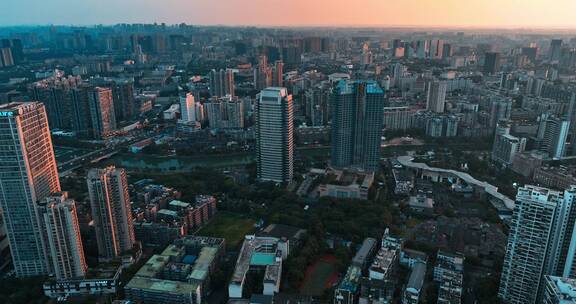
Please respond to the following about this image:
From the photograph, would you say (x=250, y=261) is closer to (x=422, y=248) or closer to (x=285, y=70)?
(x=422, y=248)

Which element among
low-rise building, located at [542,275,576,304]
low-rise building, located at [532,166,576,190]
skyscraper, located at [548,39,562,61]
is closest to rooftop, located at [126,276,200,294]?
low-rise building, located at [542,275,576,304]

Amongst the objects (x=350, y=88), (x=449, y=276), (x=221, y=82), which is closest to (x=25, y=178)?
(x=449, y=276)

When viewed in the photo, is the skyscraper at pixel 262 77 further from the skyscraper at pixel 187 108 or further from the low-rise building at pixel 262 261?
the low-rise building at pixel 262 261

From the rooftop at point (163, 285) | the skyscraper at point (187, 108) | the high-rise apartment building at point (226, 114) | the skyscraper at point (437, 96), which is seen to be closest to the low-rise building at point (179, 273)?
the rooftop at point (163, 285)

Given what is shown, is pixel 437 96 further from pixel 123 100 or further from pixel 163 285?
pixel 163 285

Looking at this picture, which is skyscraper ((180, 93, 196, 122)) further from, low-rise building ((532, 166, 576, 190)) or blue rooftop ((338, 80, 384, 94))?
low-rise building ((532, 166, 576, 190))

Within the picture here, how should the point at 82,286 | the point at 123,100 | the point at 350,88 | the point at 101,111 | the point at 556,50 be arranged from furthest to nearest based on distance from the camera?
the point at 556,50
the point at 123,100
the point at 101,111
the point at 350,88
the point at 82,286
